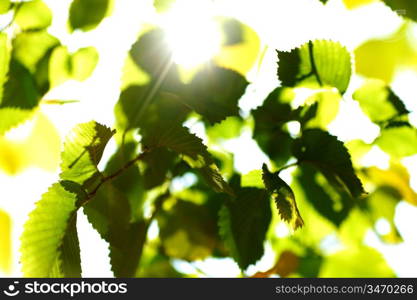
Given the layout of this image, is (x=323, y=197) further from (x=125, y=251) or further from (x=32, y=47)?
(x=32, y=47)

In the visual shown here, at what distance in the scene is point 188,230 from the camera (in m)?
0.50

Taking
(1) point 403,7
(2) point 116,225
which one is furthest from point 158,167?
(1) point 403,7

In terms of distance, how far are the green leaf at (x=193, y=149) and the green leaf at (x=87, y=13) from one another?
16 centimetres

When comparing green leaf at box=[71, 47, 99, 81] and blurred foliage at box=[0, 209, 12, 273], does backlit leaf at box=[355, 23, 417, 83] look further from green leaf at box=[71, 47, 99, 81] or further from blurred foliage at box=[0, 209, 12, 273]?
blurred foliage at box=[0, 209, 12, 273]

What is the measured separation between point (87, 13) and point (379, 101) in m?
0.33

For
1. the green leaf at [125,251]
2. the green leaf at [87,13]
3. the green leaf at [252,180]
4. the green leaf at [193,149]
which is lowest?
the green leaf at [125,251]

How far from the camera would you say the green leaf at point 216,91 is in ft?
1.38

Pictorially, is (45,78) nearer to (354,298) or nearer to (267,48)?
(267,48)

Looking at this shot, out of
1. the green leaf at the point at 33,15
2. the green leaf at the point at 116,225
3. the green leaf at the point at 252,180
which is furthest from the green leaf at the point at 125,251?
the green leaf at the point at 33,15

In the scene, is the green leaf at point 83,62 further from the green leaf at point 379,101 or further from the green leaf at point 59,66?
the green leaf at point 379,101

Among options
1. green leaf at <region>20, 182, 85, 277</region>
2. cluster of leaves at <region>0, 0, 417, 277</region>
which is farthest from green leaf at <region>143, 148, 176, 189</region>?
green leaf at <region>20, 182, 85, 277</region>

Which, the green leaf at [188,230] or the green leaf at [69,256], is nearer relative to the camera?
the green leaf at [69,256]

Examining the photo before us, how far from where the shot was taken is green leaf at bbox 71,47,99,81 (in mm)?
484

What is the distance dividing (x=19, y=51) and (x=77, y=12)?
0.25 ft
